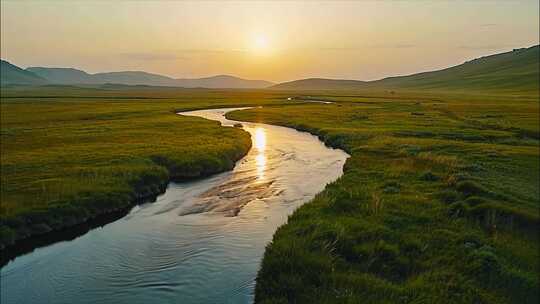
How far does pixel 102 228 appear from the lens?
24.5m

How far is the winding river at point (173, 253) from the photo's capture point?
17.2 meters

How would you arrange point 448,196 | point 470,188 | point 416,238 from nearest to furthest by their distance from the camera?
point 416,238, point 448,196, point 470,188

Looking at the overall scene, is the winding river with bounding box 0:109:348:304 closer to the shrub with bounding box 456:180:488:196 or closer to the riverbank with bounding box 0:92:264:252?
the riverbank with bounding box 0:92:264:252

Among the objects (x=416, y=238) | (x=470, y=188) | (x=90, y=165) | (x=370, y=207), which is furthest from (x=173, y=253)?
(x=470, y=188)

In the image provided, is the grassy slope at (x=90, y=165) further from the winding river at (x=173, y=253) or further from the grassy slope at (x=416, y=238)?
the grassy slope at (x=416, y=238)

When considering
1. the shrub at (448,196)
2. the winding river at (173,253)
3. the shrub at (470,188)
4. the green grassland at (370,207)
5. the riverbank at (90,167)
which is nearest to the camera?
the green grassland at (370,207)

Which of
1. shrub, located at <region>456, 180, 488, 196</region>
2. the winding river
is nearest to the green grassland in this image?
shrub, located at <region>456, 180, 488, 196</region>

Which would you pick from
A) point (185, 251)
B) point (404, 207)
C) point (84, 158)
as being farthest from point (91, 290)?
point (84, 158)

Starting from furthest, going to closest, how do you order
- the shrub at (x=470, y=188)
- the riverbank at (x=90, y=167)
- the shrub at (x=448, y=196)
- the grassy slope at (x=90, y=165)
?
the shrub at (x=470, y=188), the shrub at (x=448, y=196), the grassy slope at (x=90, y=165), the riverbank at (x=90, y=167)

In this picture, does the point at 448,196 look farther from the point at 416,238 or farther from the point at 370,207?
the point at 416,238

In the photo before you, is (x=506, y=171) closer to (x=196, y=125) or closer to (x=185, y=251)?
(x=185, y=251)

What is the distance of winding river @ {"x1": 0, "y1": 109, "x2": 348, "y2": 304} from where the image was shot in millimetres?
17172

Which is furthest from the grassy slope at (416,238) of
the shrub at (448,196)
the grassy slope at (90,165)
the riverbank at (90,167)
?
the grassy slope at (90,165)

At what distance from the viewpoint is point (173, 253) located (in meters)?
21.0
